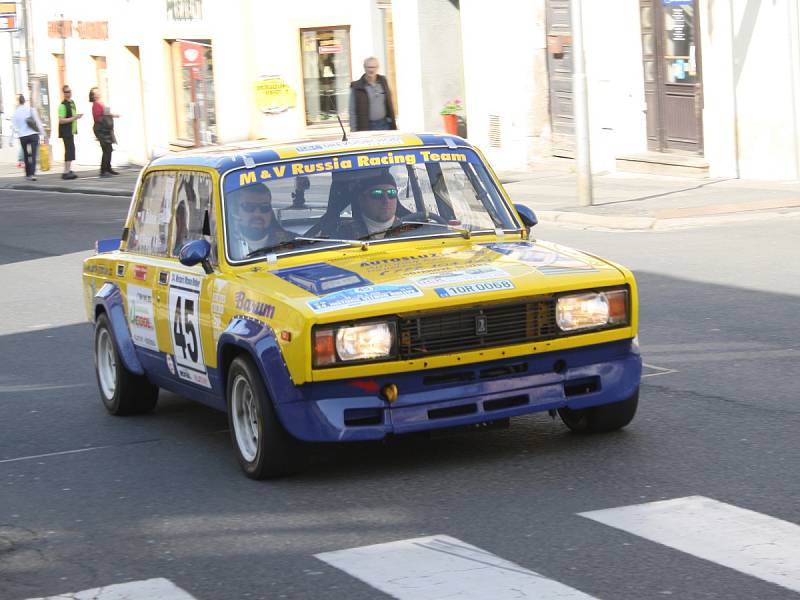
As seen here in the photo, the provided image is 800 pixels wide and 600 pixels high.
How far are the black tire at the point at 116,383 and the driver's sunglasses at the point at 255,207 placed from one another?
1.69 metres

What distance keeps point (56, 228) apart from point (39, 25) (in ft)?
83.3

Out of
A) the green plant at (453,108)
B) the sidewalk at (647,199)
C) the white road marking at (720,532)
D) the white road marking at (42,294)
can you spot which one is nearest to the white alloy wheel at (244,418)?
the white road marking at (720,532)

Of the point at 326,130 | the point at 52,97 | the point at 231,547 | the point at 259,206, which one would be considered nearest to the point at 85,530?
the point at 231,547

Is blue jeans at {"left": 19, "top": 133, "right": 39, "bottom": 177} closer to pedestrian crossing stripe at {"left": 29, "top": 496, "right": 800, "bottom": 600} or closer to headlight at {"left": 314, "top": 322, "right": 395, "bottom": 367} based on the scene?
headlight at {"left": 314, "top": 322, "right": 395, "bottom": 367}

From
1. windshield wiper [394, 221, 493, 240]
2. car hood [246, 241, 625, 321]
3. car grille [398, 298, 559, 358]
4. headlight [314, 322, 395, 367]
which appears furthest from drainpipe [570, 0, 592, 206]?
headlight [314, 322, 395, 367]

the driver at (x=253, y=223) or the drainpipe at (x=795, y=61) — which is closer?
the driver at (x=253, y=223)

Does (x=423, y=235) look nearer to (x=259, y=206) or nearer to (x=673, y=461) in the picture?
(x=259, y=206)

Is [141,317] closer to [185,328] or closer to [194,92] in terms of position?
[185,328]

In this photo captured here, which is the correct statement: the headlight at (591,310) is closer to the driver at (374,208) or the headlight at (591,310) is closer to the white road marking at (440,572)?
the driver at (374,208)

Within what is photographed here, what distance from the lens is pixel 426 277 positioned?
7.61m

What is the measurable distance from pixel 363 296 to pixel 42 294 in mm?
9918

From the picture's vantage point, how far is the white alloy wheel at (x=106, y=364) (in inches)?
395

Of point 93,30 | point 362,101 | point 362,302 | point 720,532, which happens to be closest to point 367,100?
point 362,101

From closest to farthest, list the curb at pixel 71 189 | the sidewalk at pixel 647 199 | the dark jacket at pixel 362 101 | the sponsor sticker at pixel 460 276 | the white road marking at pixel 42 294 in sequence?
the sponsor sticker at pixel 460 276
the white road marking at pixel 42 294
the sidewalk at pixel 647 199
the dark jacket at pixel 362 101
the curb at pixel 71 189
